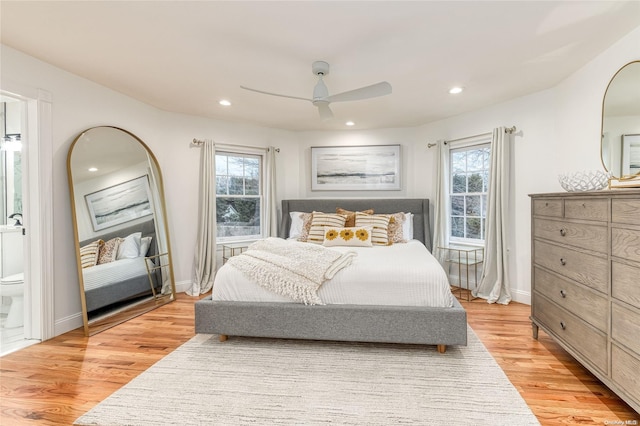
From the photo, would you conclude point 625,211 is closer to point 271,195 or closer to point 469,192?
point 469,192

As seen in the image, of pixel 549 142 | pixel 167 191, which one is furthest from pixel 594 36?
pixel 167 191

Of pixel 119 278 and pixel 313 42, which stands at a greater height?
pixel 313 42

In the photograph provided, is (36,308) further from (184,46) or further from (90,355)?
(184,46)

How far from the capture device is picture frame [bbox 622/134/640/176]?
7.38 ft

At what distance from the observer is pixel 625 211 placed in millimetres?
1646

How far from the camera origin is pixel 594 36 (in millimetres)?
2289

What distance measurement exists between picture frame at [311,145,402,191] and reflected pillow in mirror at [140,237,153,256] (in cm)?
248

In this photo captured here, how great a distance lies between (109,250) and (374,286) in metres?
2.72

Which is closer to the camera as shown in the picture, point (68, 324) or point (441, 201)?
point (68, 324)

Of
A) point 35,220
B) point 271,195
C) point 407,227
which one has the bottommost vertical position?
point 407,227

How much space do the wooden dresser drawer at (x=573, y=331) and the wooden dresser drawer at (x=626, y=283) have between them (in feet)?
0.98

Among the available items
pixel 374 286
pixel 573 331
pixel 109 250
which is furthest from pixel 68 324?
pixel 573 331

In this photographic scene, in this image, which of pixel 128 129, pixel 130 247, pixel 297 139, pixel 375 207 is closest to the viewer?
pixel 130 247

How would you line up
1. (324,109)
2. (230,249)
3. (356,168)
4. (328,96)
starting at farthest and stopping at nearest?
(356,168) < (230,249) < (324,109) < (328,96)
